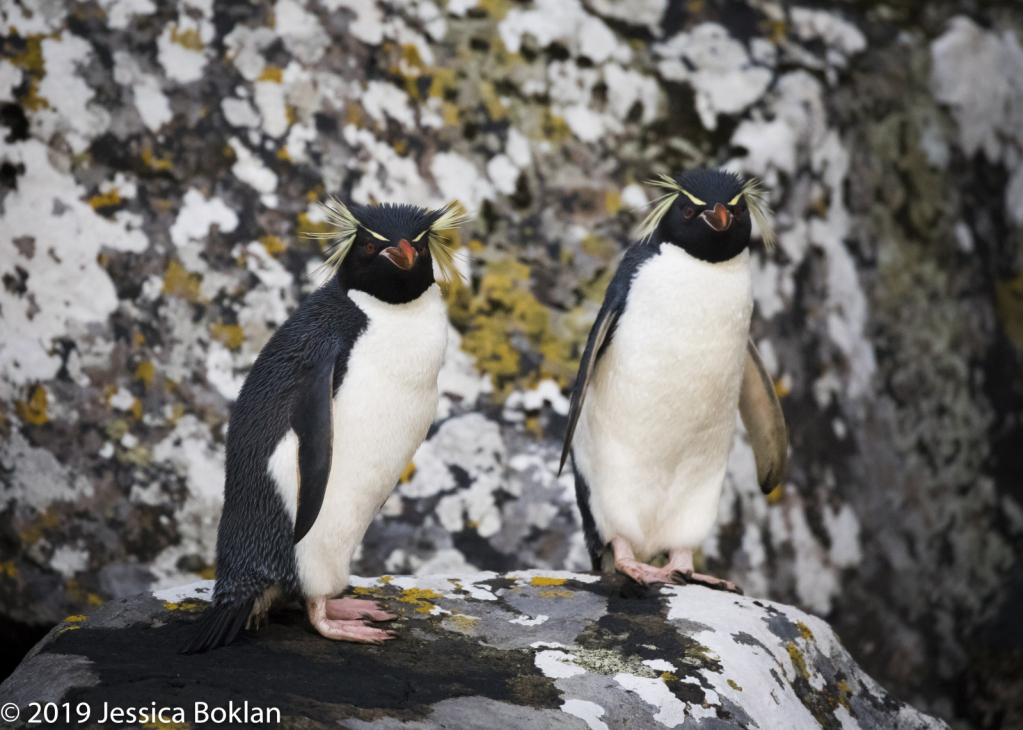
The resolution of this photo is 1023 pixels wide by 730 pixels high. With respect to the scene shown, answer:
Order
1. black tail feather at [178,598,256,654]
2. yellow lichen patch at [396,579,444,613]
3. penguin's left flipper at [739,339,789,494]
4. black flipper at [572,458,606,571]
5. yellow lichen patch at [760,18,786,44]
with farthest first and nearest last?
yellow lichen patch at [760,18,786,44] < penguin's left flipper at [739,339,789,494] < black flipper at [572,458,606,571] < yellow lichen patch at [396,579,444,613] < black tail feather at [178,598,256,654]

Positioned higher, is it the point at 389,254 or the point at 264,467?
the point at 389,254

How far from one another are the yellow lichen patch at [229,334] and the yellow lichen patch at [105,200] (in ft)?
1.61

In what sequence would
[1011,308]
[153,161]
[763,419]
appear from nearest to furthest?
1. [763,419]
2. [153,161]
3. [1011,308]

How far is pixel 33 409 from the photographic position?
2.80 meters

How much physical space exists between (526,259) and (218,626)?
1.77 m

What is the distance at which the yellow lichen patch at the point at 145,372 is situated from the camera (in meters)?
2.85

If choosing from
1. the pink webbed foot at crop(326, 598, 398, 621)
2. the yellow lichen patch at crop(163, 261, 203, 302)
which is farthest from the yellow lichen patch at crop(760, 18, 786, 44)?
the pink webbed foot at crop(326, 598, 398, 621)

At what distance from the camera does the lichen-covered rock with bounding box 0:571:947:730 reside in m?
1.59

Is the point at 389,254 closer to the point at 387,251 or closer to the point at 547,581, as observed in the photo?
the point at 387,251

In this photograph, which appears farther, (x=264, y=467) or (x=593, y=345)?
(x=593, y=345)

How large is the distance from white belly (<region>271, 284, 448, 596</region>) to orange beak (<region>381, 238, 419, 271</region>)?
0.13 metres

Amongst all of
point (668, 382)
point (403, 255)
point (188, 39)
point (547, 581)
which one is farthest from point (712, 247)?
point (188, 39)

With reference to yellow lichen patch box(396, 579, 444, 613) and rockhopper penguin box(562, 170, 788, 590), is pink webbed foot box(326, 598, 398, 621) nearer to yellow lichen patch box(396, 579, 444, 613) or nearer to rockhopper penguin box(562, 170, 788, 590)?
yellow lichen patch box(396, 579, 444, 613)

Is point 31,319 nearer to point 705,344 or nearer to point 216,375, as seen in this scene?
point 216,375
